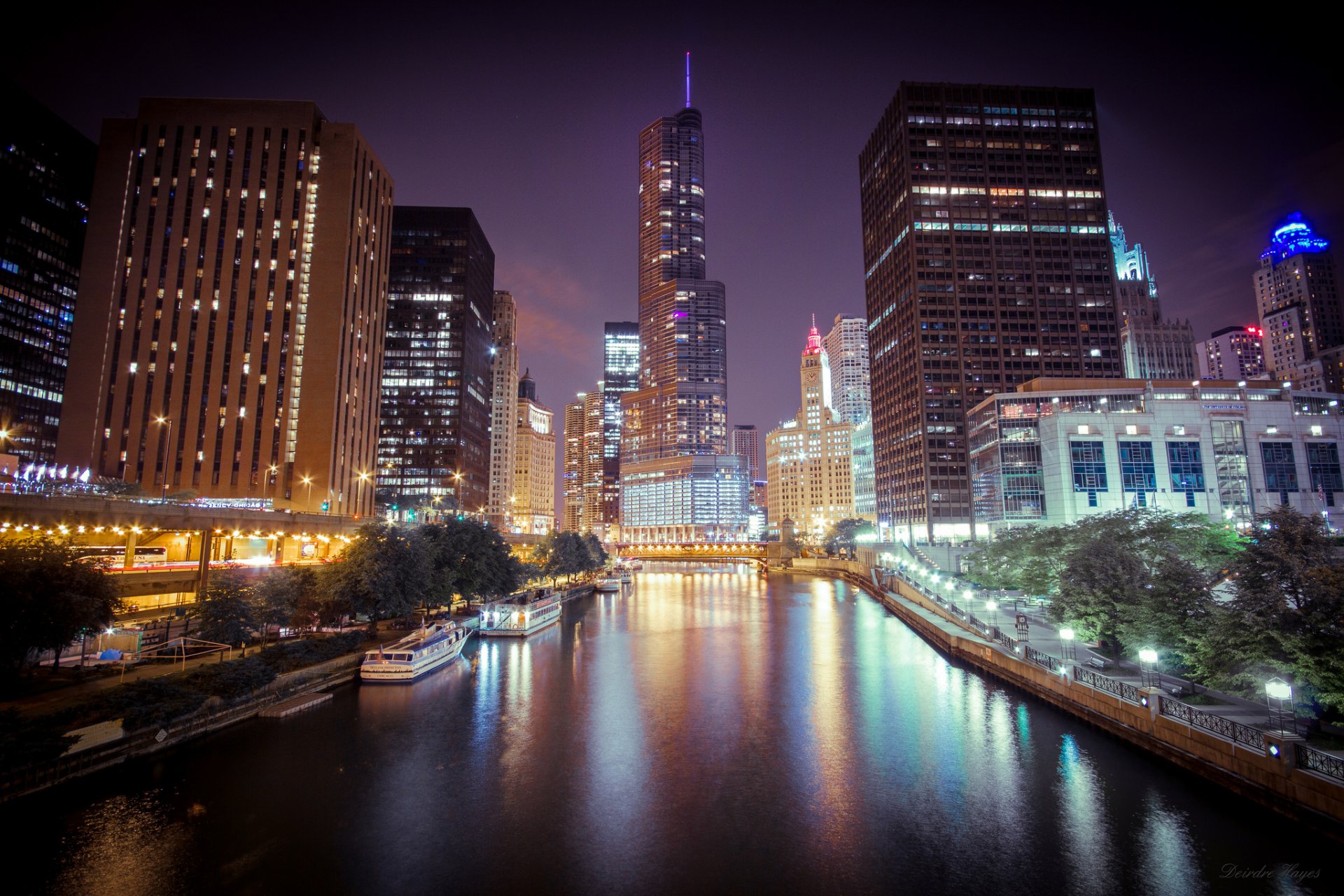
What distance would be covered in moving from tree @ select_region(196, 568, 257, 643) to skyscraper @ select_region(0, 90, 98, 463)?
391 ft

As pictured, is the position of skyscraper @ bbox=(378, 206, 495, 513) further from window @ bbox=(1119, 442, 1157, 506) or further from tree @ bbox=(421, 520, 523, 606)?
window @ bbox=(1119, 442, 1157, 506)

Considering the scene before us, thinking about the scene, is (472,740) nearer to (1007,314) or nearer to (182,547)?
(182,547)

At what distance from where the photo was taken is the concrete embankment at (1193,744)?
22.1 m

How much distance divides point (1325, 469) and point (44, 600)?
5087 inches

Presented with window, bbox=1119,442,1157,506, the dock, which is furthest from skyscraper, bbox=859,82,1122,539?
→ the dock

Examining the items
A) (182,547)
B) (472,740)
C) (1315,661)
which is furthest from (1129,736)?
(182,547)

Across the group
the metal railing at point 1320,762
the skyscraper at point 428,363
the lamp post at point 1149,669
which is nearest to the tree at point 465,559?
the lamp post at point 1149,669

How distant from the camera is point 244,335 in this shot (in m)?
110

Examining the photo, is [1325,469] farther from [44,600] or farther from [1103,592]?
[44,600]

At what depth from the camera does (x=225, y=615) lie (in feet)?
139

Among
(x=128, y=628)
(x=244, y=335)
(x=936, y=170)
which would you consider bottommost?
(x=128, y=628)

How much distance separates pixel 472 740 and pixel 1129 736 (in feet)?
109

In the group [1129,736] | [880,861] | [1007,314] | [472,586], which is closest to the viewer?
[880,861]

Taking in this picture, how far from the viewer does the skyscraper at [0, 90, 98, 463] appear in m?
130
